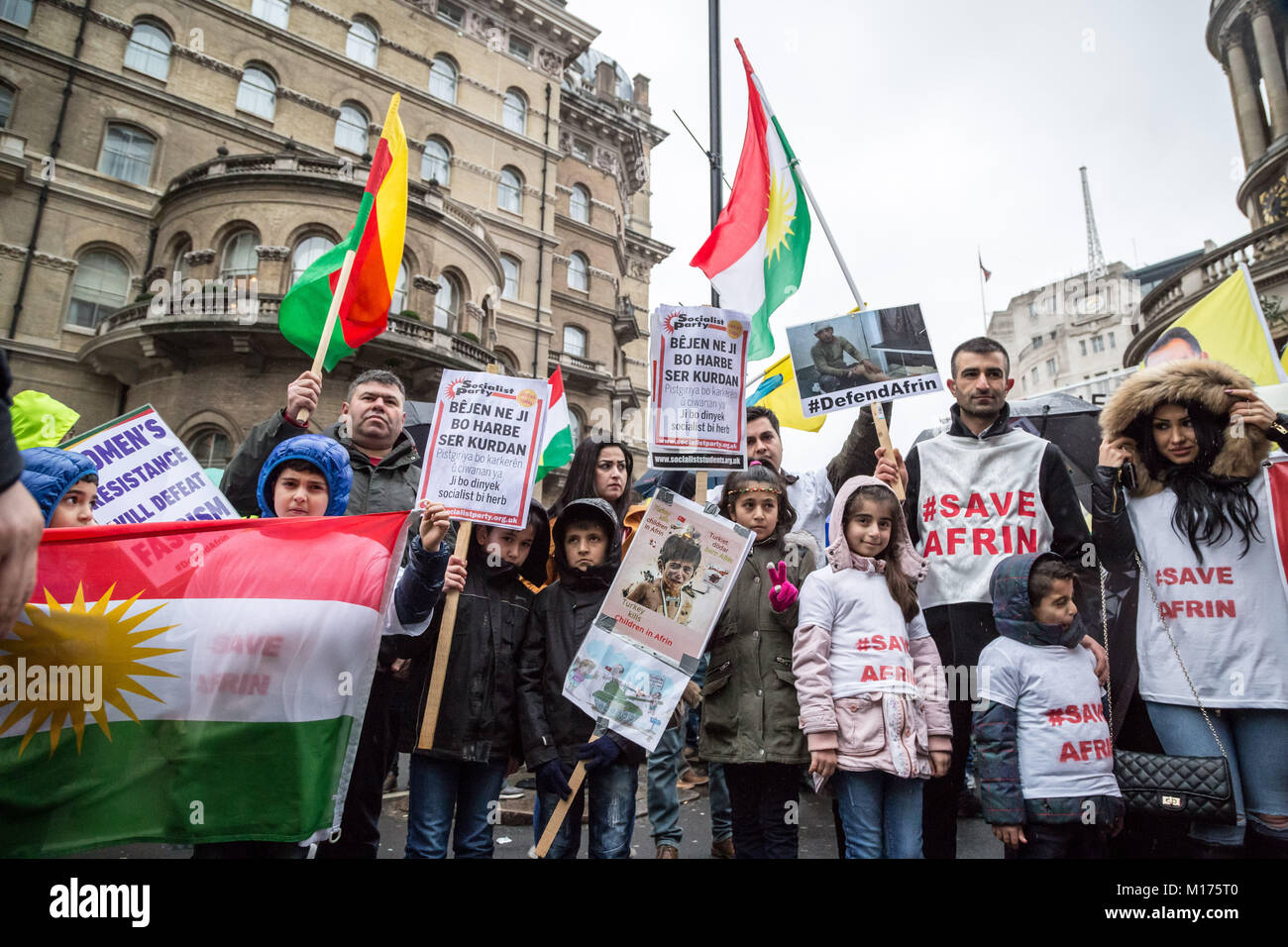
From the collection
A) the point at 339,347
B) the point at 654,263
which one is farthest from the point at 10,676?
the point at 654,263

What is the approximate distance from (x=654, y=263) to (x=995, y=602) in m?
34.8

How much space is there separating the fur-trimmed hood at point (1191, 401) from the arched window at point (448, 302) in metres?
19.3

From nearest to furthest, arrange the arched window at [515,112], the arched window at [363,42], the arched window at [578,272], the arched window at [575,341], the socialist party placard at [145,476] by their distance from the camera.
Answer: the socialist party placard at [145,476] → the arched window at [363,42] → the arched window at [515,112] → the arched window at [575,341] → the arched window at [578,272]

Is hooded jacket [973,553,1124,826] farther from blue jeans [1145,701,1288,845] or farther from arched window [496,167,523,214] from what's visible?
arched window [496,167,523,214]

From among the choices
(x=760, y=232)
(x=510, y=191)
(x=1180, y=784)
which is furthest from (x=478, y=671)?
(x=510, y=191)

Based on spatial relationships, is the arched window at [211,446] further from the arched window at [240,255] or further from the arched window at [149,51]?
the arched window at [149,51]

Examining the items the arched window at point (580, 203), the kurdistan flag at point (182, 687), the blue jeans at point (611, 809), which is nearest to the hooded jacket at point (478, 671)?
the blue jeans at point (611, 809)

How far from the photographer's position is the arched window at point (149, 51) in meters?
19.7

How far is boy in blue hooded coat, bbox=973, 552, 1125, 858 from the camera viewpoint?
2869mm

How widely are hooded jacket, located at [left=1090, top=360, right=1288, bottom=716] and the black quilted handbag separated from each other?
33 cm

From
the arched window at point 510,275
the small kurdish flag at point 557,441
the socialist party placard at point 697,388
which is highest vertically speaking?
the arched window at point 510,275

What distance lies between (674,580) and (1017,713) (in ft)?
5.08

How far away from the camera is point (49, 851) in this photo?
2.36 m
